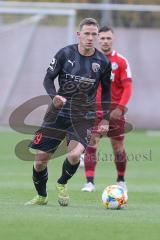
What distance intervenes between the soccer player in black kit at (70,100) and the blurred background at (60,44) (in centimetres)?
1394

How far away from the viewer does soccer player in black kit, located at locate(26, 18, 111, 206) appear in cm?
1034

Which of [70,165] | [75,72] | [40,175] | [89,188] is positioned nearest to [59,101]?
[75,72]

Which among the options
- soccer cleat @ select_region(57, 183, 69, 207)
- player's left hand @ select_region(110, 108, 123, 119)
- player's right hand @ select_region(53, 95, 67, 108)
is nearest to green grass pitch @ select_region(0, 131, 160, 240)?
soccer cleat @ select_region(57, 183, 69, 207)

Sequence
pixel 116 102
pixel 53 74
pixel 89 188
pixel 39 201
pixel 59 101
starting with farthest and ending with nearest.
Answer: pixel 116 102, pixel 89 188, pixel 39 201, pixel 53 74, pixel 59 101

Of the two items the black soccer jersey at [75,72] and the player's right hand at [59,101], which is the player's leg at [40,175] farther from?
the black soccer jersey at [75,72]

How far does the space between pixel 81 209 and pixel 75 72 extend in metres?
1.70

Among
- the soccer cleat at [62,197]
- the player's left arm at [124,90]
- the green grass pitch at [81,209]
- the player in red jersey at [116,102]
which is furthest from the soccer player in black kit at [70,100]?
the player's left arm at [124,90]

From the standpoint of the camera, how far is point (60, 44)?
25.0m

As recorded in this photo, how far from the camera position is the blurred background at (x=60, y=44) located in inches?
973

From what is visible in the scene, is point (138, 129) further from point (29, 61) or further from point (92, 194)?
point (92, 194)

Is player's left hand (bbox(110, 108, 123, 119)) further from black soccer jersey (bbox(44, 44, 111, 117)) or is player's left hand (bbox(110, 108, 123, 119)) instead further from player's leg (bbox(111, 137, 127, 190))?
black soccer jersey (bbox(44, 44, 111, 117))

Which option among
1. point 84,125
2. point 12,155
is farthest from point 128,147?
point 84,125

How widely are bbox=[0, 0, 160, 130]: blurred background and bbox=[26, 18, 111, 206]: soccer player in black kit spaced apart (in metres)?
13.9

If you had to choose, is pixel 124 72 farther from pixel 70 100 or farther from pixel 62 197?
pixel 62 197
